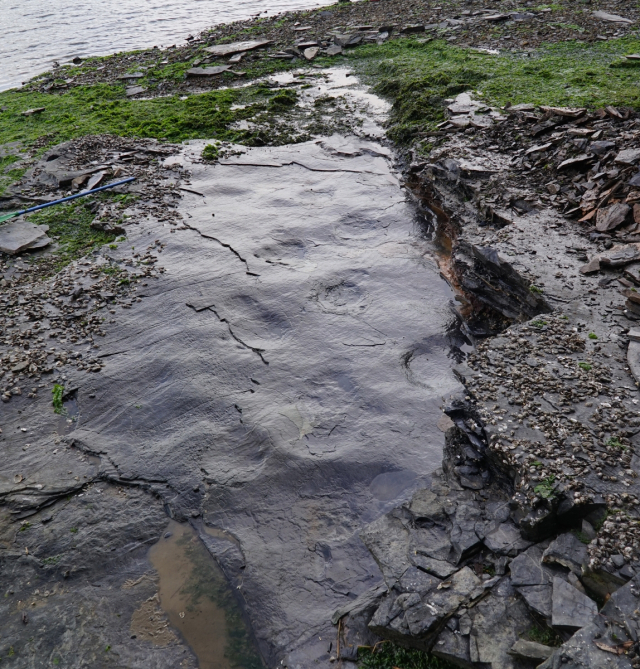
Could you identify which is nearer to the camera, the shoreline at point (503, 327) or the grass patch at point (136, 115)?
the shoreline at point (503, 327)

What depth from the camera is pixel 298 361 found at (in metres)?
6.89

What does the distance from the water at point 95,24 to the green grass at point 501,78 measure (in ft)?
38.9

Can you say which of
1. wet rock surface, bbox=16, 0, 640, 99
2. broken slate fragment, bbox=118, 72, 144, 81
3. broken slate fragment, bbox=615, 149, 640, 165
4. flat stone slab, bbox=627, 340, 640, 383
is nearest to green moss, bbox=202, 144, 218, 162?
wet rock surface, bbox=16, 0, 640, 99

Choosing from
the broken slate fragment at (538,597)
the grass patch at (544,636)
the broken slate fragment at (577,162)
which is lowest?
the grass patch at (544,636)

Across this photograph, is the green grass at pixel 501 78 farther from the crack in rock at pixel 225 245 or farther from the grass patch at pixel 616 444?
the grass patch at pixel 616 444

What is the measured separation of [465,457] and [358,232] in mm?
5246

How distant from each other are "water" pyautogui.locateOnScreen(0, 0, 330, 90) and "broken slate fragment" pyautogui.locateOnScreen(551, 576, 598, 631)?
22.9 m

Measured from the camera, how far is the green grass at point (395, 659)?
3.84 metres

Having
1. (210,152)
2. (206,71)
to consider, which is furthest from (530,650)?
(206,71)

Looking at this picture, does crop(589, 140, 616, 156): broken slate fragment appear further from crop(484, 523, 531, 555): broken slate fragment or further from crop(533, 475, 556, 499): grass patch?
crop(484, 523, 531, 555): broken slate fragment

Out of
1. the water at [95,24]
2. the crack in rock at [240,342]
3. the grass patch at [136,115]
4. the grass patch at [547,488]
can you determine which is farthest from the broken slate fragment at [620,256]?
the water at [95,24]

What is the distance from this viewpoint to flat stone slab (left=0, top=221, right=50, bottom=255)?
366 inches

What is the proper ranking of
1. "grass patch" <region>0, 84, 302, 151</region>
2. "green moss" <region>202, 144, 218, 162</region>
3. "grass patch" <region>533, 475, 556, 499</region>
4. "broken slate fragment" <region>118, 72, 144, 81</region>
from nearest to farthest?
"grass patch" <region>533, 475, 556, 499</region> → "green moss" <region>202, 144, 218, 162</region> → "grass patch" <region>0, 84, 302, 151</region> → "broken slate fragment" <region>118, 72, 144, 81</region>

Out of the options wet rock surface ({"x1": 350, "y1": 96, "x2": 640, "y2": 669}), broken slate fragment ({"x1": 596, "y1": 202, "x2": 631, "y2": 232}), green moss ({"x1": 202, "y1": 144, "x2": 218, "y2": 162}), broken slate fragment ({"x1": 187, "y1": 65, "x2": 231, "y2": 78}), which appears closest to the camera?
wet rock surface ({"x1": 350, "y1": 96, "x2": 640, "y2": 669})
